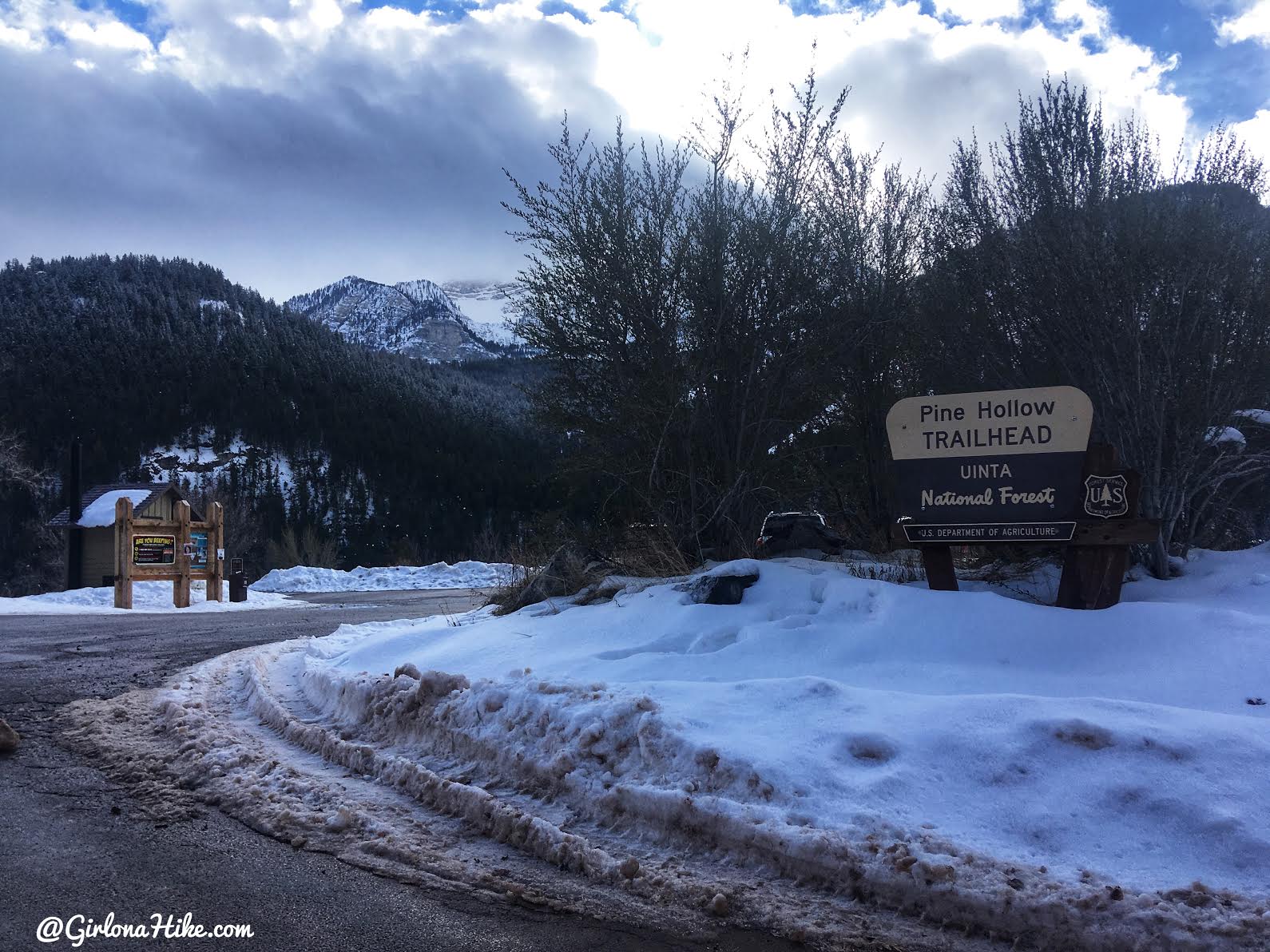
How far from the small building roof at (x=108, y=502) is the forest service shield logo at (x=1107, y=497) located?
117ft

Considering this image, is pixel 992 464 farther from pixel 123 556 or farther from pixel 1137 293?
pixel 123 556

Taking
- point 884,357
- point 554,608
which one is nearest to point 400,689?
point 554,608

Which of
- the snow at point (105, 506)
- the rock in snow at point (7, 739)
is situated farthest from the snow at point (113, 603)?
the rock in snow at point (7, 739)

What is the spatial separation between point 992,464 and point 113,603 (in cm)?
2068

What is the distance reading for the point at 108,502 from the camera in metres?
37.5

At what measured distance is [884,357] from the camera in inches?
392

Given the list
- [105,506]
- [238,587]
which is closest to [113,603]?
[238,587]

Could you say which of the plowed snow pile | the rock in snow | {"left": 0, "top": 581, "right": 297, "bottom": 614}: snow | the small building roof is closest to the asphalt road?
the rock in snow

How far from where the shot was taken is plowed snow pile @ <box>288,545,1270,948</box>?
2.80 m

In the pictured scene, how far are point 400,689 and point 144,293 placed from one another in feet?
498

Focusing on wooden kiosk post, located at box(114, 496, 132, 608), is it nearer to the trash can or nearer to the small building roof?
the trash can

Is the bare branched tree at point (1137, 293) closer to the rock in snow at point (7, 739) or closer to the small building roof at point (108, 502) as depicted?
the rock in snow at point (7, 739)

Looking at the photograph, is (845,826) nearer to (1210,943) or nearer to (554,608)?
(1210,943)

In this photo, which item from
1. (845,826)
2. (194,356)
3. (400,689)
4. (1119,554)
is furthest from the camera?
(194,356)
